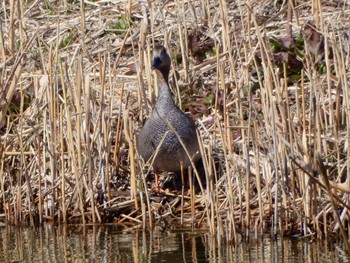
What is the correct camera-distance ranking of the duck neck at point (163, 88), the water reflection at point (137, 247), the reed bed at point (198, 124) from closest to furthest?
the water reflection at point (137, 247), the reed bed at point (198, 124), the duck neck at point (163, 88)

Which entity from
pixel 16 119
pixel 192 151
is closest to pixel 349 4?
pixel 192 151

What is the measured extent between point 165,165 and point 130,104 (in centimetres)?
120

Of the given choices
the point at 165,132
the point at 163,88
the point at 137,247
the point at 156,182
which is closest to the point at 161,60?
the point at 163,88

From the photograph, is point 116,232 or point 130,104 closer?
point 116,232

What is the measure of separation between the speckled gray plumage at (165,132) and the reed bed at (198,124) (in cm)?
16

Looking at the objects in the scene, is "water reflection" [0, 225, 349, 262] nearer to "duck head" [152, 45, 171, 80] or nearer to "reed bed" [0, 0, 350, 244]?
"reed bed" [0, 0, 350, 244]

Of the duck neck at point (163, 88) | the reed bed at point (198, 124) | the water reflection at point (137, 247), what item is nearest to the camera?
the water reflection at point (137, 247)

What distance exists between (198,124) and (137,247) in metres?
2.21

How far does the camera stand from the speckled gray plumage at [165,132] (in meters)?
8.42

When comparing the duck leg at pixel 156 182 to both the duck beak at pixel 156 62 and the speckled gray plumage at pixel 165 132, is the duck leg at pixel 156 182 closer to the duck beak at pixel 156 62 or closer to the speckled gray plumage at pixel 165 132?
the speckled gray plumage at pixel 165 132

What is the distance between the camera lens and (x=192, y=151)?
847cm

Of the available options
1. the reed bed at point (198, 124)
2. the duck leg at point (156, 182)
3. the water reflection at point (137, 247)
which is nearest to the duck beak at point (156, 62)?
the reed bed at point (198, 124)

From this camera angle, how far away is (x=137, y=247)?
23.9 ft

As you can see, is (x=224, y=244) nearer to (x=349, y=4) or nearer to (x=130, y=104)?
(x=130, y=104)
